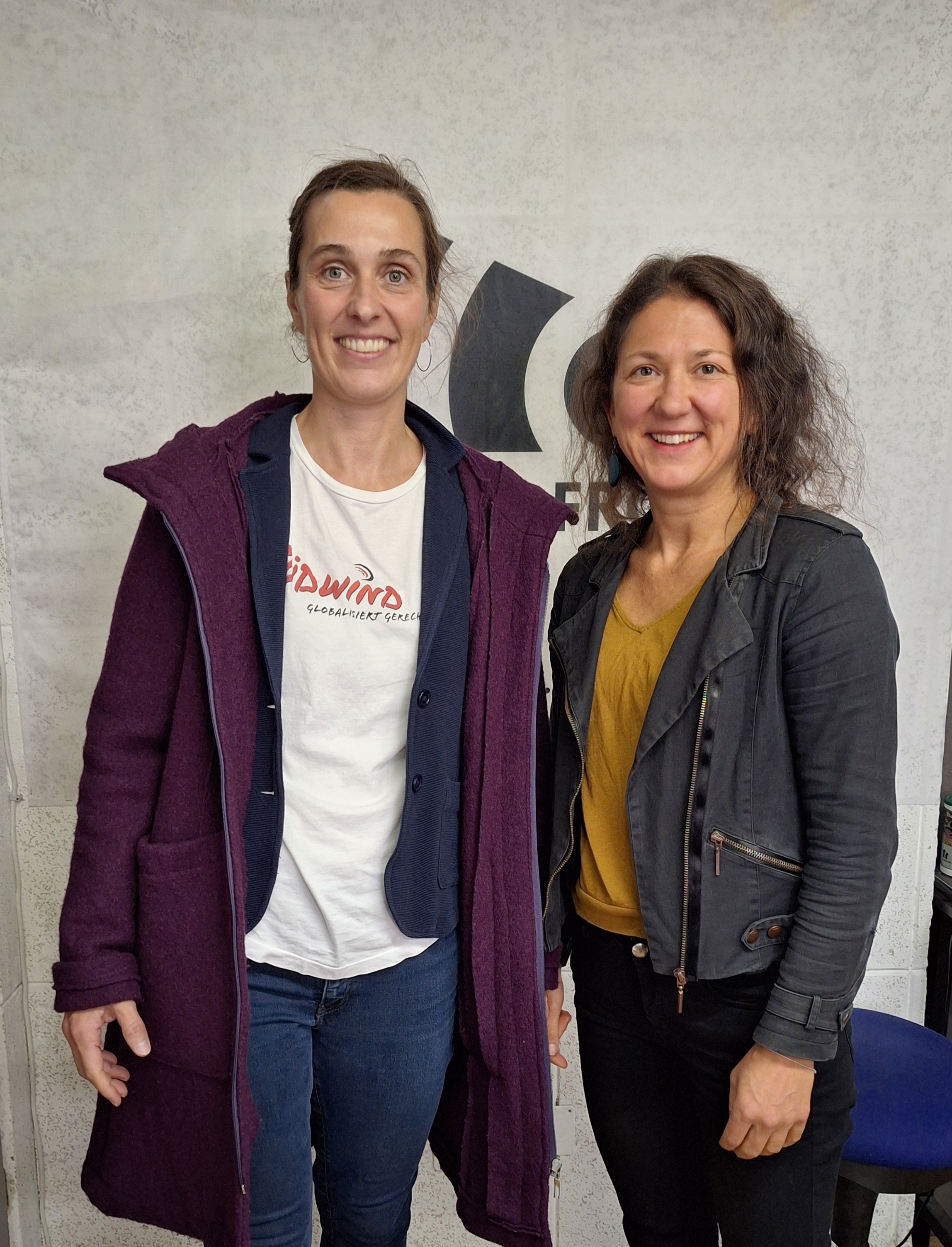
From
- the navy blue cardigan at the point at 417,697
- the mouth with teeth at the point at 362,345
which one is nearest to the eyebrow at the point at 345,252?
the mouth with teeth at the point at 362,345

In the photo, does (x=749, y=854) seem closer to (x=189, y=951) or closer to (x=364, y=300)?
(x=189, y=951)

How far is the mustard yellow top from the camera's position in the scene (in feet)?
3.87

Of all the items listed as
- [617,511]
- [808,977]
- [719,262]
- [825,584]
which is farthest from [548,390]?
[808,977]

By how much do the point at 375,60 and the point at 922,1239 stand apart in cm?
280

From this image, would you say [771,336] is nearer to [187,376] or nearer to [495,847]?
[495,847]

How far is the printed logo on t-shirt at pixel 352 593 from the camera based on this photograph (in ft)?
3.78

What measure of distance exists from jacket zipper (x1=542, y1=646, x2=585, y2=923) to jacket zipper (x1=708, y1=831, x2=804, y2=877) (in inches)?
8.3

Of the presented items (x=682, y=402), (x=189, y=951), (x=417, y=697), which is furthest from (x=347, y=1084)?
(x=682, y=402)

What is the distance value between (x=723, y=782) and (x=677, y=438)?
0.43m

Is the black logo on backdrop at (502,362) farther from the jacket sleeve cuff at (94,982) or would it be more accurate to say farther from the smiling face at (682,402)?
the jacket sleeve cuff at (94,982)

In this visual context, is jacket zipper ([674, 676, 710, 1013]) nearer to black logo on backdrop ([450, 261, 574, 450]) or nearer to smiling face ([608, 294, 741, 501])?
smiling face ([608, 294, 741, 501])

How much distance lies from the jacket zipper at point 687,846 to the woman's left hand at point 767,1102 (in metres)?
0.12

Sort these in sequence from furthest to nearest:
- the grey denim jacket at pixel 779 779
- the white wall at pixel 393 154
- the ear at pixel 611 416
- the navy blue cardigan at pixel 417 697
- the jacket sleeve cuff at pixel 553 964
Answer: the white wall at pixel 393 154 → the jacket sleeve cuff at pixel 553 964 → the ear at pixel 611 416 → the navy blue cardigan at pixel 417 697 → the grey denim jacket at pixel 779 779

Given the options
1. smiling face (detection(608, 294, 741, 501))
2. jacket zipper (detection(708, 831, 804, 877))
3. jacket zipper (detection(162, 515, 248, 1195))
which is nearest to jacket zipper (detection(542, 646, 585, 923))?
jacket zipper (detection(708, 831, 804, 877))
